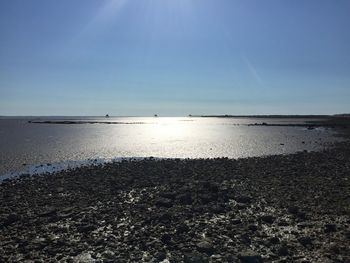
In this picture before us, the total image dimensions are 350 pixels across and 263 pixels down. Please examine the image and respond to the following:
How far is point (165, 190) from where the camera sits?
2233cm

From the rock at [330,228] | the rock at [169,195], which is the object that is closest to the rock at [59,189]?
the rock at [169,195]

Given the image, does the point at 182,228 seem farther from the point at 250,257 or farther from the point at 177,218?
the point at 250,257

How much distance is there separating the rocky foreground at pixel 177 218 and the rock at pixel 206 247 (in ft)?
0.12

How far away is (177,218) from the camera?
1634 cm

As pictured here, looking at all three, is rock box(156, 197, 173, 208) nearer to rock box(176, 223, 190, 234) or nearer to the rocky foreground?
the rocky foreground

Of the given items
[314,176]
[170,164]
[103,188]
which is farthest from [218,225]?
[170,164]

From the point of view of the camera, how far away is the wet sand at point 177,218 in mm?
12750

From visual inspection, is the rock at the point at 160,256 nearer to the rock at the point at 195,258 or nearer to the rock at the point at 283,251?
the rock at the point at 195,258

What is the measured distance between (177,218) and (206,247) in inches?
145

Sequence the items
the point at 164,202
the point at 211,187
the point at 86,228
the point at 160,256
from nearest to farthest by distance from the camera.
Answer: the point at 160,256 < the point at 86,228 < the point at 164,202 < the point at 211,187

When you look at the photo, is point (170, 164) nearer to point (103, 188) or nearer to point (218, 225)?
point (103, 188)

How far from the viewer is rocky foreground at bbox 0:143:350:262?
41.8ft

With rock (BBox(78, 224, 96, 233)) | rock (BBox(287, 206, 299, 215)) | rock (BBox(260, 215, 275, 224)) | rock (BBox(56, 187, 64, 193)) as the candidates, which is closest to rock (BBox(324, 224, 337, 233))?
rock (BBox(260, 215, 275, 224))

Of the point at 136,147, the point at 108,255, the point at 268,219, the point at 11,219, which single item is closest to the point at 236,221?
the point at 268,219
